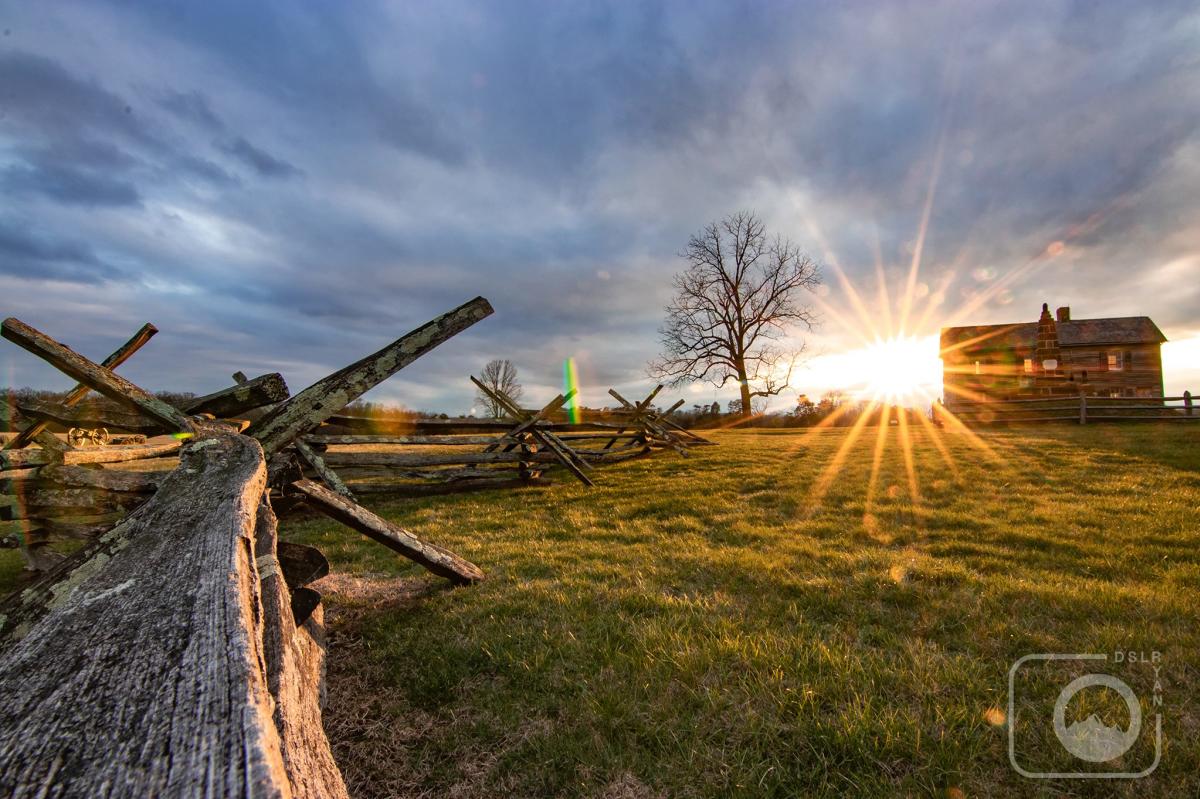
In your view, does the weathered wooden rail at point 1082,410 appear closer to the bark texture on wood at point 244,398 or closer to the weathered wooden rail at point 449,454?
the weathered wooden rail at point 449,454

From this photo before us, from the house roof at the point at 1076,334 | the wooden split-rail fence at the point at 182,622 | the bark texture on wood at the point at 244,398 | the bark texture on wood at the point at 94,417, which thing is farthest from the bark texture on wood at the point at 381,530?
the house roof at the point at 1076,334

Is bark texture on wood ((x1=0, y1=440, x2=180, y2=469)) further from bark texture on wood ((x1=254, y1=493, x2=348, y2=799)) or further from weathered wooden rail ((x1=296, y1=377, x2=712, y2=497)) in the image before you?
bark texture on wood ((x1=254, y1=493, x2=348, y2=799))

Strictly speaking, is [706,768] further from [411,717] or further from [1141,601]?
[1141,601]

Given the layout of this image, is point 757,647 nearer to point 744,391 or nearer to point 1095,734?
point 1095,734

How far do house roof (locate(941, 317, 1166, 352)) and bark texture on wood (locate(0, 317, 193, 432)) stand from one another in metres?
40.7

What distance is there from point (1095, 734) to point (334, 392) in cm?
426

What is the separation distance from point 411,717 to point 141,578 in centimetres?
192

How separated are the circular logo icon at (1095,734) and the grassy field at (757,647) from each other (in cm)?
5

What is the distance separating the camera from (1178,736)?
2070 millimetres

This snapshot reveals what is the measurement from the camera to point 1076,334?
32875mm

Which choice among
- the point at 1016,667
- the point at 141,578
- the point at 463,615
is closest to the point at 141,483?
the point at 463,615

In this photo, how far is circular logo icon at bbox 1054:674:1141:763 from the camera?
2.02 m

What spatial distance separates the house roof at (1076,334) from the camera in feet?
104

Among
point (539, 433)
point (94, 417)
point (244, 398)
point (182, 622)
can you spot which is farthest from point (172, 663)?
point (539, 433)
